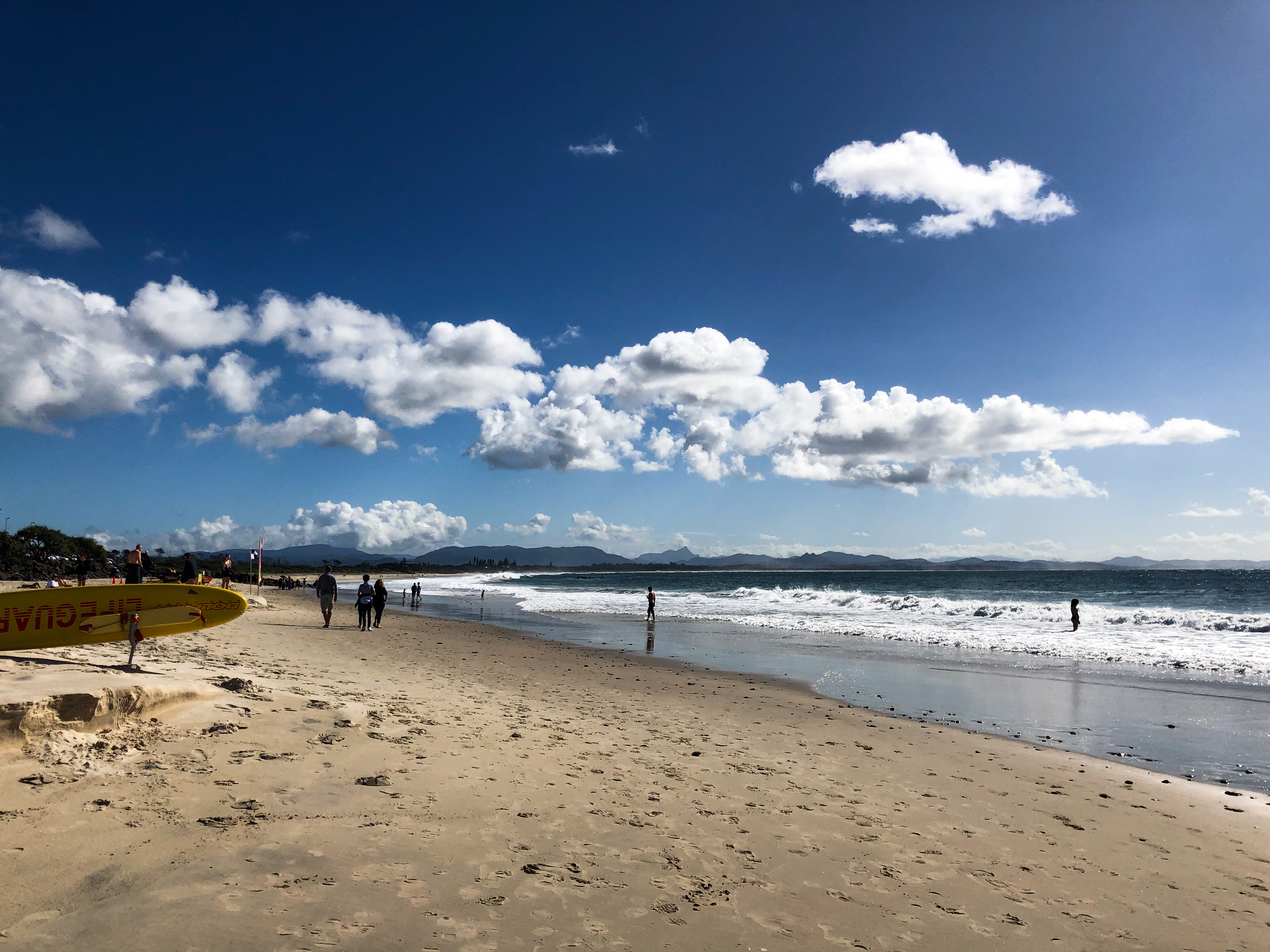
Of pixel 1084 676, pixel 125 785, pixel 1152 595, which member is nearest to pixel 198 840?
pixel 125 785

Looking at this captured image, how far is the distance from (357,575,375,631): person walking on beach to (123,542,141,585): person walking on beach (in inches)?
354

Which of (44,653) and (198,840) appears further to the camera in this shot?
(44,653)

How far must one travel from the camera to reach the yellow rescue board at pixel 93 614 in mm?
8391

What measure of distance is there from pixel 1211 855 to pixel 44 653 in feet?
44.4

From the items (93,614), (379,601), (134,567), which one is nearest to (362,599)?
(379,601)

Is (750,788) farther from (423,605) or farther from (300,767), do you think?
(423,605)

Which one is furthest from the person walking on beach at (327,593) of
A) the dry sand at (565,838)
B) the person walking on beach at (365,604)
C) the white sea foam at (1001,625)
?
the white sea foam at (1001,625)

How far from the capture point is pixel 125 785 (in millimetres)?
5430

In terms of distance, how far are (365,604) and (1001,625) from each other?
26.8m

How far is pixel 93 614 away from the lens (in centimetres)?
871

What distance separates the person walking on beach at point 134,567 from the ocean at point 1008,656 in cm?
1281

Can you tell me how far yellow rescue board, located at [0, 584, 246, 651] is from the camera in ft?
27.5

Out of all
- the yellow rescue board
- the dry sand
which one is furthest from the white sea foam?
the yellow rescue board

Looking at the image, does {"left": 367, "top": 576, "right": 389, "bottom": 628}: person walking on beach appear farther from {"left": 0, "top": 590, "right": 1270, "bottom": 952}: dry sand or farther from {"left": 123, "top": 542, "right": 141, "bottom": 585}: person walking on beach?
{"left": 0, "top": 590, "right": 1270, "bottom": 952}: dry sand
